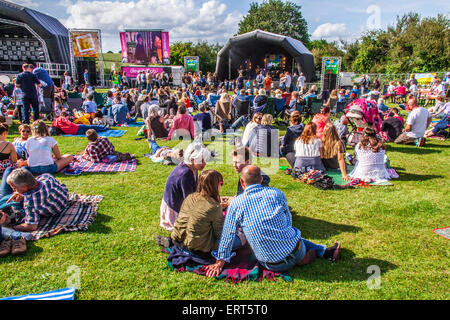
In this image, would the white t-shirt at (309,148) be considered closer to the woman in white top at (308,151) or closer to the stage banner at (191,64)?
the woman in white top at (308,151)

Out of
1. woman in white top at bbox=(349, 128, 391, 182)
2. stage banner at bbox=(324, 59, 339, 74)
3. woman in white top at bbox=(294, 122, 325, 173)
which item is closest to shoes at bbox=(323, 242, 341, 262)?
woman in white top at bbox=(294, 122, 325, 173)

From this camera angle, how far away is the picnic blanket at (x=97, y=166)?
635 cm

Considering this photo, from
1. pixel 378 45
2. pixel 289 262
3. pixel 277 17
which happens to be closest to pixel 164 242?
pixel 289 262

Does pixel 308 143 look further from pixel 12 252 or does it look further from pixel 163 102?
pixel 163 102

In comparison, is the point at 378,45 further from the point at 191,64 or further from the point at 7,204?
the point at 7,204

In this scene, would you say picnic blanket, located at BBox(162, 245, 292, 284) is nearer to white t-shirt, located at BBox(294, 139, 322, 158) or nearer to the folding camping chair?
white t-shirt, located at BBox(294, 139, 322, 158)

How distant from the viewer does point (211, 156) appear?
7.17 metres

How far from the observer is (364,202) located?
4906mm

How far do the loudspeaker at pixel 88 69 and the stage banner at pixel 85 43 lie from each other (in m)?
1.07

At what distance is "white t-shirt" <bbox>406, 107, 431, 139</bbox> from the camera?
8.15m

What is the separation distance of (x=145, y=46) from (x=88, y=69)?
5413 mm

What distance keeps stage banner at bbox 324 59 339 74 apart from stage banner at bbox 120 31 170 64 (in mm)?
14729
